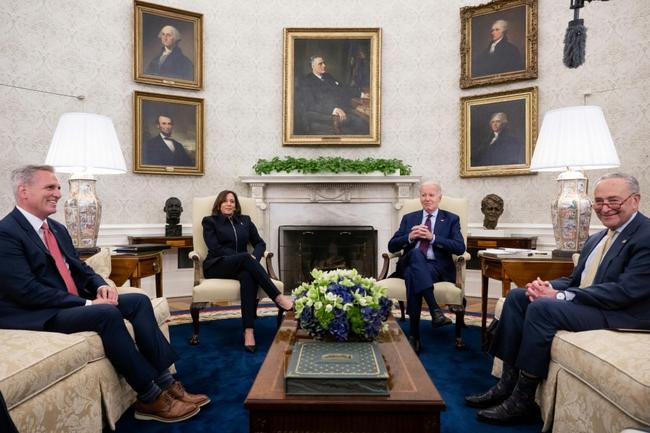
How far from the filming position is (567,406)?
2109mm

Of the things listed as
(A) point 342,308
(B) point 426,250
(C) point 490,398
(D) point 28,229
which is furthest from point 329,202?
(D) point 28,229

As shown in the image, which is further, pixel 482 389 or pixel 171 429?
pixel 482 389

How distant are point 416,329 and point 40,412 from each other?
2.60 metres

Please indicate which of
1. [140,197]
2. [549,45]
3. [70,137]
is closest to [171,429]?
[70,137]

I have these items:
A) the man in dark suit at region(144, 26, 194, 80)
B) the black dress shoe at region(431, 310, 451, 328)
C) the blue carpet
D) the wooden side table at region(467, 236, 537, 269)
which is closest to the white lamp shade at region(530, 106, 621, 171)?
the black dress shoe at region(431, 310, 451, 328)

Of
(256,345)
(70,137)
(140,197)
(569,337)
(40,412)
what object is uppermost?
(70,137)

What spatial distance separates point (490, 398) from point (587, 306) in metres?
0.74

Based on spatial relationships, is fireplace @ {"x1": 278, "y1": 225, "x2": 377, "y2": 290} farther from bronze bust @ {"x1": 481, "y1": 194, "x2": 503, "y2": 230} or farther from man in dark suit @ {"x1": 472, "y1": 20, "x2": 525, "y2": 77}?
man in dark suit @ {"x1": 472, "y1": 20, "x2": 525, "y2": 77}

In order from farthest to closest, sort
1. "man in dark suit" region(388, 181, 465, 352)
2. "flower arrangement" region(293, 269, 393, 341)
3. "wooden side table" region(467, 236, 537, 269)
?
"wooden side table" region(467, 236, 537, 269) → "man in dark suit" region(388, 181, 465, 352) → "flower arrangement" region(293, 269, 393, 341)

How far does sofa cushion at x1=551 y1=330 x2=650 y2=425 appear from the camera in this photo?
1.68m

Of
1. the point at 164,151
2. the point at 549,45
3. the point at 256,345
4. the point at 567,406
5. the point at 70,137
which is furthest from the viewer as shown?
the point at 164,151

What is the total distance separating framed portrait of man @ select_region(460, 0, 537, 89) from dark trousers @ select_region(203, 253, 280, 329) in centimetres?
392

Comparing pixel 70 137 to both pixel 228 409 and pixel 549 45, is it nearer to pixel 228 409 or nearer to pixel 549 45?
pixel 228 409

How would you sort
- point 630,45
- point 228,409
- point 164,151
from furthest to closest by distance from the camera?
point 164,151, point 630,45, point 228,409
